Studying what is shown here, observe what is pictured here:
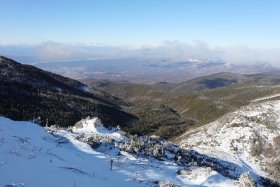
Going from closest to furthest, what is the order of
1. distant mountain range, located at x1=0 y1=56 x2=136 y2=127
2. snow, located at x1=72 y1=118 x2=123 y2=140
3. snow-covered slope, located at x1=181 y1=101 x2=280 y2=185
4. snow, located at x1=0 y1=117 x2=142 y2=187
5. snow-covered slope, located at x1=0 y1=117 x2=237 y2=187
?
snow, located at x1=0 y1=117 x2=142 y2=187 → snow-covered slope, located at x1=0 y1=117 x2=237 y2=187 → snow, located at x1=72 y1=118 x2=123 y2=140 → snow-covered slope, located at x1=181 y1=101 x2=280 y2=185 → distant mountain range, located at x1=0 y1=56 x2=136 y2=127

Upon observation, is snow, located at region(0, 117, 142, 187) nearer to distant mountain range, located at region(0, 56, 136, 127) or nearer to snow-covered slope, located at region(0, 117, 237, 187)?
snow-covered slope, located at region(0, 117, 237, 187)

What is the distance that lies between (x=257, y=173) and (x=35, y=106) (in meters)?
69.4

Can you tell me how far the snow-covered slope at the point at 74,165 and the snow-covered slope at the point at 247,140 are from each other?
3325 cm

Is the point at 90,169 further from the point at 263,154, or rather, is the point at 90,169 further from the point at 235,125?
the point at 235,125

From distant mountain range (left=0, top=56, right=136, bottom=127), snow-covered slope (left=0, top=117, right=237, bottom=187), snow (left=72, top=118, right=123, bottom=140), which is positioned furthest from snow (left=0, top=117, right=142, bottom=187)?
distant mountain range (left=0, top=56, right=136, bottom=127)

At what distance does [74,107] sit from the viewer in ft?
417

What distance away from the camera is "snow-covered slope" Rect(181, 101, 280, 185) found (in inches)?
2505

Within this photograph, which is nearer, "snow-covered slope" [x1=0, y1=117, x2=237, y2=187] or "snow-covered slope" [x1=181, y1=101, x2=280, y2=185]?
"snow-covered slope" [x1=0, y1=117, x2=237, y2=187]

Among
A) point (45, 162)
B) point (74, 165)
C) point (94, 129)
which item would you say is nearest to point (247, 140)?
point (94, 129)

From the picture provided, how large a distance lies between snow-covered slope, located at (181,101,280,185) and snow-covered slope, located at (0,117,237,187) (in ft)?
109

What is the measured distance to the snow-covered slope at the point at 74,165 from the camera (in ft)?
53.8

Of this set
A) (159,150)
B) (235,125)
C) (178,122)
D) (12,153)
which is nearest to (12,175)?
(12,153)

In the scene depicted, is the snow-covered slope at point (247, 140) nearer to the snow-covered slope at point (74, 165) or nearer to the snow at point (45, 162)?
the snow-covered slope at point (74, 165)

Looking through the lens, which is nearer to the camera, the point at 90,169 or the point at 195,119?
the point at 90,169
